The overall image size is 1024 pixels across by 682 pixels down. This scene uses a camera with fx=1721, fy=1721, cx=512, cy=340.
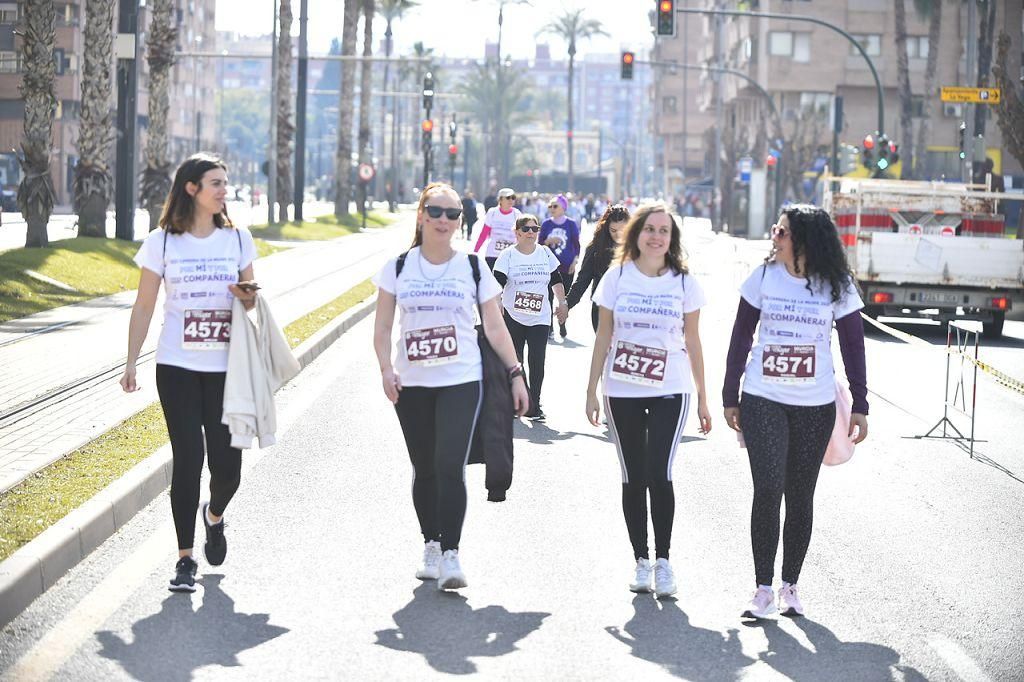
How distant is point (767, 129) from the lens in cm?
9275

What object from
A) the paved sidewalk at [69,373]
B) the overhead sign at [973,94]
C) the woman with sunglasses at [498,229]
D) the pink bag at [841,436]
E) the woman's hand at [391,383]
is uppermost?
the overhead sign at [973,94]

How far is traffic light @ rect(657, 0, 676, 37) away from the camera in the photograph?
34.0m

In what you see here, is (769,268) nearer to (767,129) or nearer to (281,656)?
(281,656)

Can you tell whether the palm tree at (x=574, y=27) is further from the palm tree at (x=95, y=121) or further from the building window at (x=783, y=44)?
the palm tree at (x=95, y=121)

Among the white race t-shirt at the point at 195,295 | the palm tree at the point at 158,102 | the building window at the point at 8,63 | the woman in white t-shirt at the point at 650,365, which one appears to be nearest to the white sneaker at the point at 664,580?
the woman in white t-shirt at the point at 650,365

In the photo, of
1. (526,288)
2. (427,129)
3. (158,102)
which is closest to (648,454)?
(526,288)

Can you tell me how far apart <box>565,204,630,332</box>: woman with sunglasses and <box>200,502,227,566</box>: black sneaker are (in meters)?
5.13

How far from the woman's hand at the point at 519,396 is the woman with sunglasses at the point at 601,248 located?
4925 millimetres

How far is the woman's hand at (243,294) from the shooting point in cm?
722

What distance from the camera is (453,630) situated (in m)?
6.57

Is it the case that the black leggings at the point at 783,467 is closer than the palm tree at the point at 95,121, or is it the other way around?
the black leggings at the point at 783,467

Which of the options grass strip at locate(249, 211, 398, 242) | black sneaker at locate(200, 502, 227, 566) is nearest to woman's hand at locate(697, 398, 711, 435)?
black sneaker at locate(200, 502, 227, 566)

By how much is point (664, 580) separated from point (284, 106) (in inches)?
1866

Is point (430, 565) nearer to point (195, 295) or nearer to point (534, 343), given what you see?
point (195, 295)
